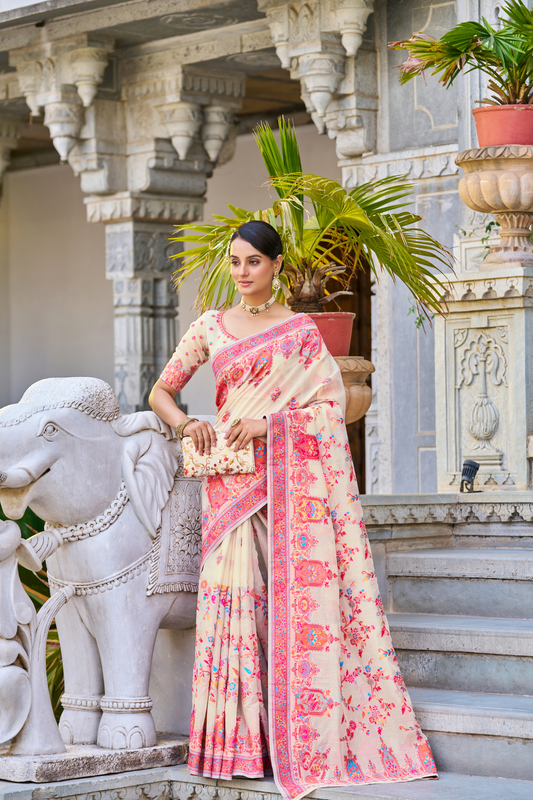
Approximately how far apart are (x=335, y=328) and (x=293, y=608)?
4.59ft

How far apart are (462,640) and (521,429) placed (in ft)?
4.71

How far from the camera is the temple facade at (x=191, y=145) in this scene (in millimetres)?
6852

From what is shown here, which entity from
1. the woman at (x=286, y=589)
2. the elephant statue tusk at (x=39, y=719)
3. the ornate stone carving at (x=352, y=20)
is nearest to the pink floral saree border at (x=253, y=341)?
the woman at (x=286, y=589)

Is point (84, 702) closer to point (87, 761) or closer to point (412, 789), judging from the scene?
point (87, 761)

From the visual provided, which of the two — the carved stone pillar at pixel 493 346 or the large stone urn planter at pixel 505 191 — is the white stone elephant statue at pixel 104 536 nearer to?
the carved stone pillar at pixel 493 346

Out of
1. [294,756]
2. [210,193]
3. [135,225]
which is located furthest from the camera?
[210,193]

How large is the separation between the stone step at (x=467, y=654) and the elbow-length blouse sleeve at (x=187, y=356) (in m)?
0.97

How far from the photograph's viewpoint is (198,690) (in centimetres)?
287

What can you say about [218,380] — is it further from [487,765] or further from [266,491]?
[487,765]

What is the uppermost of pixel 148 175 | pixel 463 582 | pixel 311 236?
pixel 148 175

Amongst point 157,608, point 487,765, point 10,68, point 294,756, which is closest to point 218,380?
point 157,608

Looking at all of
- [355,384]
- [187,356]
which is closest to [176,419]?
[187,356]

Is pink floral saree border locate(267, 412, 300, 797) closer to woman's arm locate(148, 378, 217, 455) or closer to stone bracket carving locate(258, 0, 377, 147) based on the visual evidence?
woman's arm locate(148, 378, 217, 455)

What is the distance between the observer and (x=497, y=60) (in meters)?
4.77
